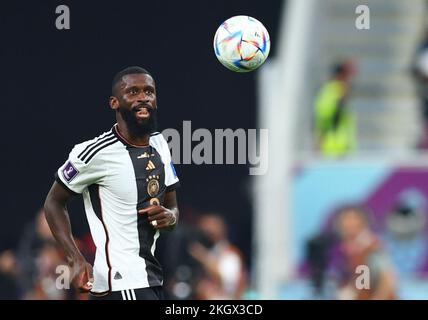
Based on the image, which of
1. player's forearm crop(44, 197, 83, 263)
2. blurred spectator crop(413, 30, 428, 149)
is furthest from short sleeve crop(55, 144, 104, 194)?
blurred spectator crop(413, 30, 428, 149)

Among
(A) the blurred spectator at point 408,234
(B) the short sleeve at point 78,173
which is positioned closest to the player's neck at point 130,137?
(B) the short sleeve at point 78,173

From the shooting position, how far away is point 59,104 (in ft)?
60.6

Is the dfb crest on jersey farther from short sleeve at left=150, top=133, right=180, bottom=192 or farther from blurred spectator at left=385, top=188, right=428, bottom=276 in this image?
blurred spectator at left=385, top=188, right=428, bottom=276

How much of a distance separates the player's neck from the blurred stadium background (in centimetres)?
740

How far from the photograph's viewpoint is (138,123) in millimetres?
7449

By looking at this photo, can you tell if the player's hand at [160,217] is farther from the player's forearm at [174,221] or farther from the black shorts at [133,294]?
the black shorts at [133,294]

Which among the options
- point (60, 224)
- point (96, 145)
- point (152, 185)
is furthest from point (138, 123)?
point (60, 224)

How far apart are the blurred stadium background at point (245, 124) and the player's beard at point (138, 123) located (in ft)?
24.5

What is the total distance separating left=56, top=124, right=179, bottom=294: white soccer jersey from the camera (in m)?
7.45

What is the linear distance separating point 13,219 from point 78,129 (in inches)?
61.8
